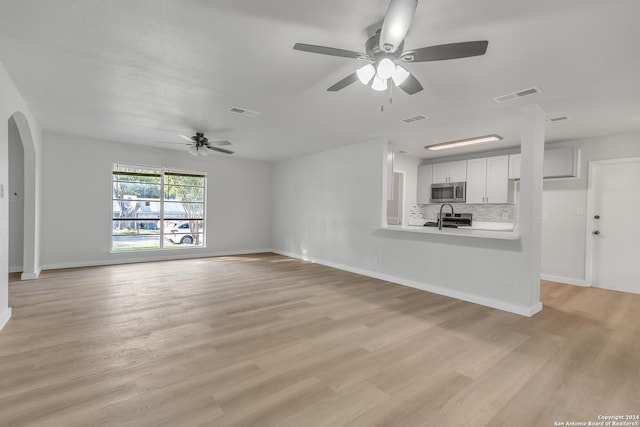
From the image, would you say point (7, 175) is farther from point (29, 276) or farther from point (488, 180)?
point (488, 180)

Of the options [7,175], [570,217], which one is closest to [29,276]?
[7,175]

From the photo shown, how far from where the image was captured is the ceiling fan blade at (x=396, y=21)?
4.99 ft

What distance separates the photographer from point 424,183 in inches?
273

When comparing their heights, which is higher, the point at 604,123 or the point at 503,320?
the point at 604,123

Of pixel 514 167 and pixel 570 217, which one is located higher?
pixel 514 167

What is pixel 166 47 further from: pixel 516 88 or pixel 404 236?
pixel 404 236

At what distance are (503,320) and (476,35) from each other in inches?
116

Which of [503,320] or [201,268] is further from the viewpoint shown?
[201,268]

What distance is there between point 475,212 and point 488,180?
91 centimetres

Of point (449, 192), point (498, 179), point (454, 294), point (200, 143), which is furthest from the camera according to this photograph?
point (449, 192)

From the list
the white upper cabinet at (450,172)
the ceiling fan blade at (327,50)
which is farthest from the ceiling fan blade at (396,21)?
the white upper cabinet at (450,172)

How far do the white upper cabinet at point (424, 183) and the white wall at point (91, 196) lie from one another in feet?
16.3

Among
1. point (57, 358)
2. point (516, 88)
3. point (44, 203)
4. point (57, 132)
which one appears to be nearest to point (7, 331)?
point (57, 358)

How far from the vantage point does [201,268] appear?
582cm
